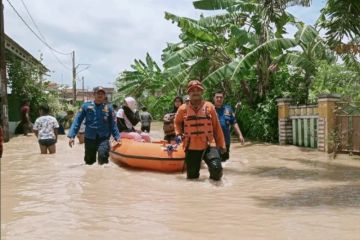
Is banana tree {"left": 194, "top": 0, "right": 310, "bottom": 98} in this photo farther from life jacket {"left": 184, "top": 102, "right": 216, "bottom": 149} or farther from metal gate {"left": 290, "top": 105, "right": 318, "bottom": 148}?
life jacket {"left": 184, "top": 102, "right": 216, "bottom": 149}

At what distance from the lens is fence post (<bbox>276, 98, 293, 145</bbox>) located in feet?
52.0

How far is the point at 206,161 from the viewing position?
24.9 feet

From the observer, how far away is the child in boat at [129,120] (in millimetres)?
9734

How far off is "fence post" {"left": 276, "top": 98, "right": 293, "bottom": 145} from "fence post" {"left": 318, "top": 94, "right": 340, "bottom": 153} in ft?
8.56

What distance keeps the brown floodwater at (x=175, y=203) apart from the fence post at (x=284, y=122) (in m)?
5.49

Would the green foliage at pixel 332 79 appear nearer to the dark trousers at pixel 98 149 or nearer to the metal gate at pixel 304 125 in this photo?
the metal gate at pixel 304 125

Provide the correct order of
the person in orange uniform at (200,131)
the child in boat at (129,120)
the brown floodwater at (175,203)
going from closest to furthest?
the brown floodwater at (175,203)
the person in orange uniform at (200,131)
the child in boat at (129,120)

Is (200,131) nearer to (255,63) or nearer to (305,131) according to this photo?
(305,131)

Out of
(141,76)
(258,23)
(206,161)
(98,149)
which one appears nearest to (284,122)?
(258,23)

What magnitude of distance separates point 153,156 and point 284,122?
795 cm

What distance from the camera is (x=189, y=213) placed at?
5551 millimetres

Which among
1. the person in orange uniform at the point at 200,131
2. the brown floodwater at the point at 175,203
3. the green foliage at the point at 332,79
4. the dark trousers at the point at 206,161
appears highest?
the green foliage at the point at 332,79

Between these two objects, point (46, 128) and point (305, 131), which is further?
point (305, 131)

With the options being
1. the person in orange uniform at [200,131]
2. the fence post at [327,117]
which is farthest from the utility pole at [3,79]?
the person in orange uniform at [200,131]
